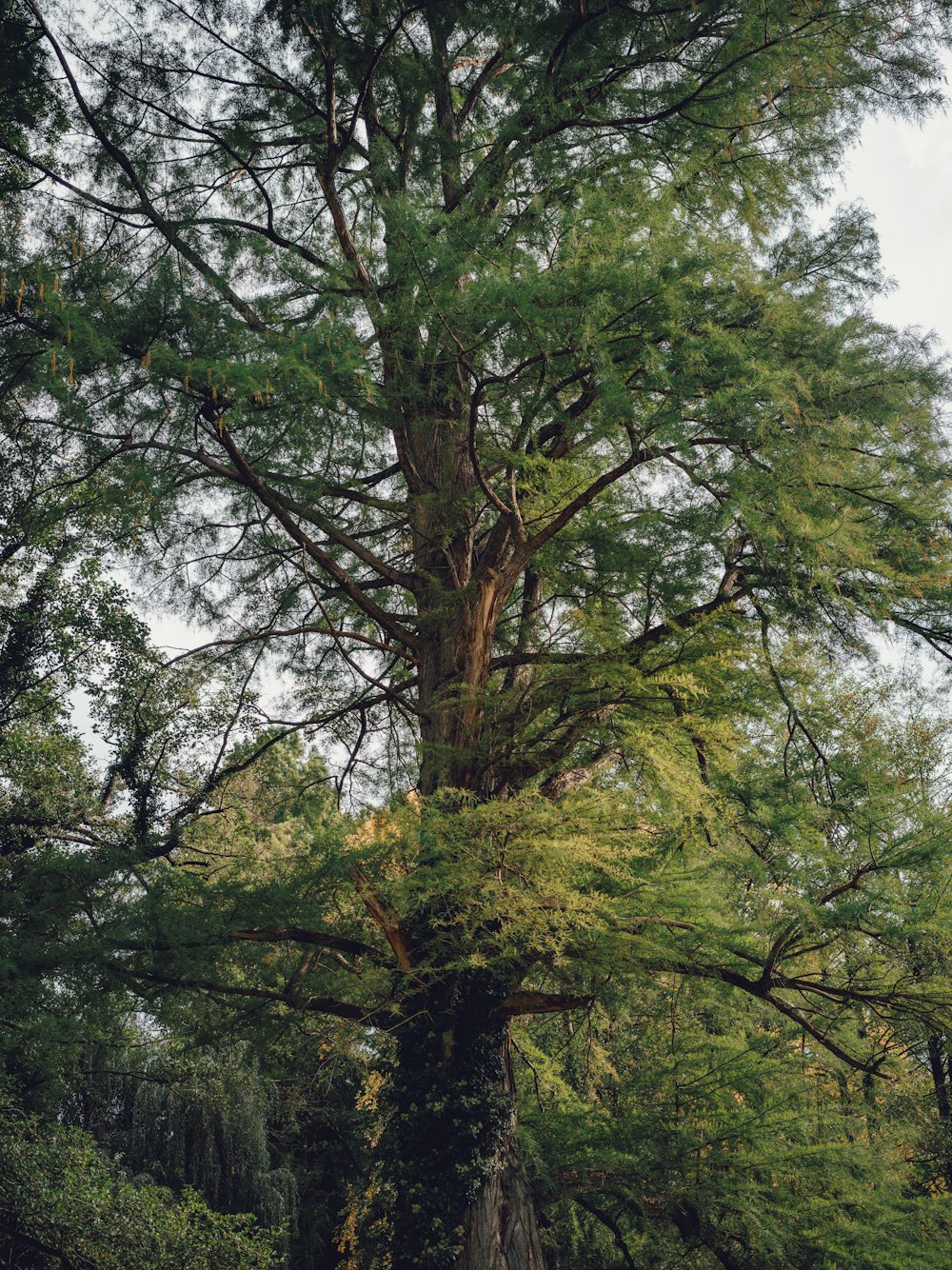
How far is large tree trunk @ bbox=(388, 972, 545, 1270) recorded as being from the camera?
492 centimetres

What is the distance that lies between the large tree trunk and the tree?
0.02 metres

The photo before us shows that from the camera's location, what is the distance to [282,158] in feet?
23.6

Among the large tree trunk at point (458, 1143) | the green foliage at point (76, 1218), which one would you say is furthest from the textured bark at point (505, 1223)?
the green foliage at point (76, 1218)

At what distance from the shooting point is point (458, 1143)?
5.09 meters

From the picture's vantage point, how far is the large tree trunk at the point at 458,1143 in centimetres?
492

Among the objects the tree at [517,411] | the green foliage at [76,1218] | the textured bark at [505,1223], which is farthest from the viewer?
the green foliage at [76,1218]

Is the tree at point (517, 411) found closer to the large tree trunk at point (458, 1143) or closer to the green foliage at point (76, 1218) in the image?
the large tree trunk at point (458, 1143)

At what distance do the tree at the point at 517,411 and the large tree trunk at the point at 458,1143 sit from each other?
2 cm

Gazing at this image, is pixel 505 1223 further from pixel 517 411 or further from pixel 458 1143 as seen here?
pixel 517 411

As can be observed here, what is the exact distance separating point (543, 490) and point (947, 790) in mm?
2832

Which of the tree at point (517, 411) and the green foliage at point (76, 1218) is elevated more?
the tree at point (517, 411)

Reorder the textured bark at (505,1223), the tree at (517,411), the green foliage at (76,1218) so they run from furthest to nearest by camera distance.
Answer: the green foliage at (76,1218), the textured bark at (505,1223), the tree at (517,411)

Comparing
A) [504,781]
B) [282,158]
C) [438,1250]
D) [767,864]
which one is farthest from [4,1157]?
Answer: [282,158]

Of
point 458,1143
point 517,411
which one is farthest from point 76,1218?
point 517,411
